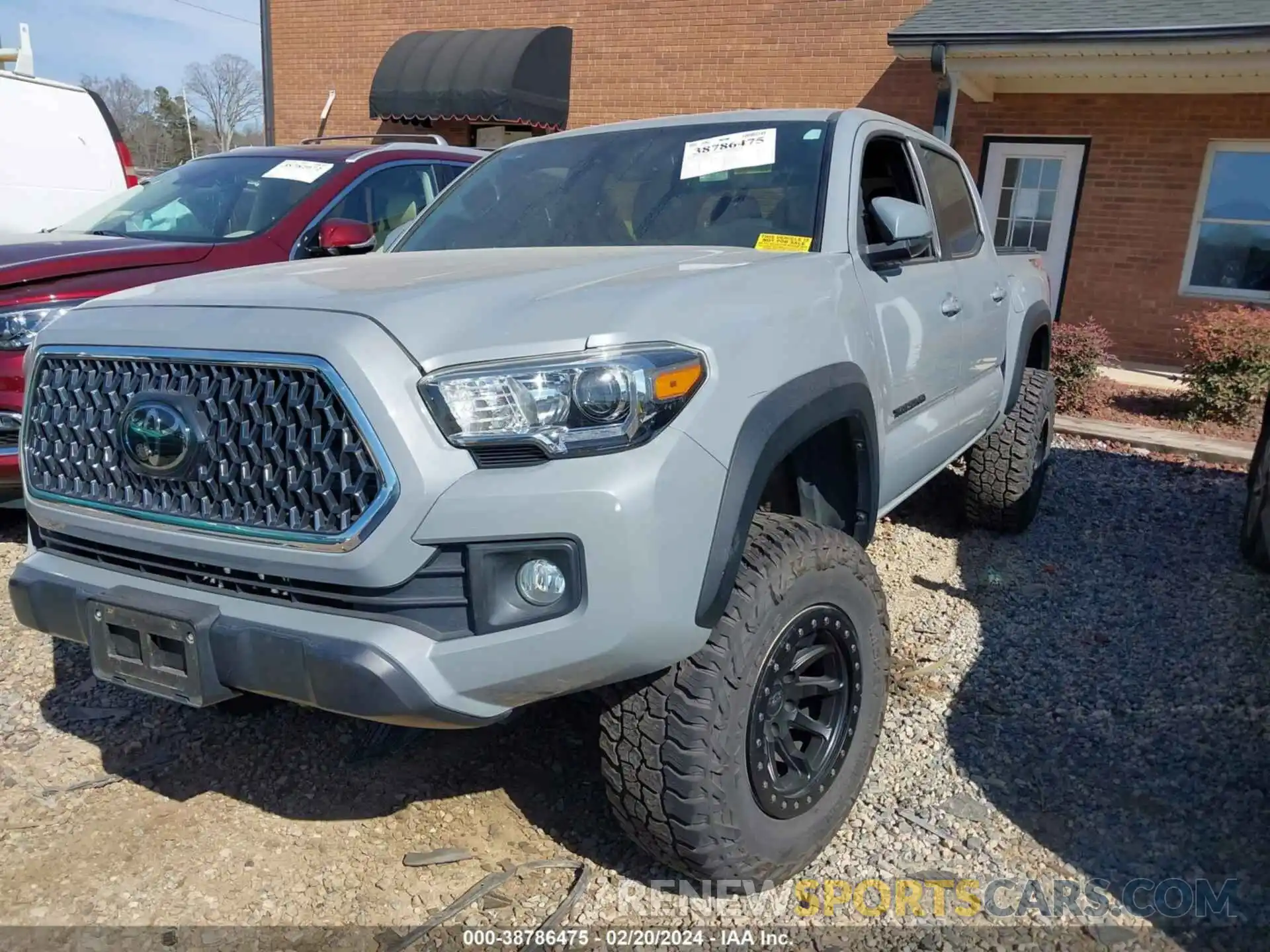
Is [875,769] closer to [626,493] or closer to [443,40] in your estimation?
[626,493]

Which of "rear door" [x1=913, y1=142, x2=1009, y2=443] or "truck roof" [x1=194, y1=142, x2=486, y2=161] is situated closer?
"rear door" [x1=913, y1=142, x2=1009, y2=443]

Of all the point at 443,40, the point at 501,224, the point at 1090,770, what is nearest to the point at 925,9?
the point at 443,40

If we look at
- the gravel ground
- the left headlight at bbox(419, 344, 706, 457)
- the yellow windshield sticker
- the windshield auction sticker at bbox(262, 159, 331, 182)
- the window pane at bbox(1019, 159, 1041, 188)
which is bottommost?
the gravel ground

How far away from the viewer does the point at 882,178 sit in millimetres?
3592

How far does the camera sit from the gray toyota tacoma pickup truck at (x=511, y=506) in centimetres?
181

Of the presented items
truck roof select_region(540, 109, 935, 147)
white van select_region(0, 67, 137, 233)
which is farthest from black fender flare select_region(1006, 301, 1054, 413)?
white van select_region(0, 67, 137, 233)

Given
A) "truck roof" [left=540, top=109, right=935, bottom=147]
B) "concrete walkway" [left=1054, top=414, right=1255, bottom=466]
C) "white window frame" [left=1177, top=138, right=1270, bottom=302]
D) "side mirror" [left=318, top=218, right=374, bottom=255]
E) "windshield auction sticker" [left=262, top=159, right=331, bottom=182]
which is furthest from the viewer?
"white window frame" [left=1177, top=138, right=1270, bottom=302]

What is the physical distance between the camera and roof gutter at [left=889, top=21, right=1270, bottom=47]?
7.78m

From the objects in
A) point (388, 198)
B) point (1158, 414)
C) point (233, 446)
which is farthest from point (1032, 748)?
point (1158, 414)

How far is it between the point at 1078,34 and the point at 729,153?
687cm

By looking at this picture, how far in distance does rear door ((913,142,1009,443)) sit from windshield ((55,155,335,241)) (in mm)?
3126

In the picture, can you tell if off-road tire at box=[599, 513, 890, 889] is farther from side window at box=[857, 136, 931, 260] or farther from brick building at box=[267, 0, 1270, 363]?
brick building at box=[267, 0, 1270, 363]

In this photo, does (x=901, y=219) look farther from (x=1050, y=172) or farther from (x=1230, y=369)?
(x=1050, y=172)

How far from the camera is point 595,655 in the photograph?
184 cm
